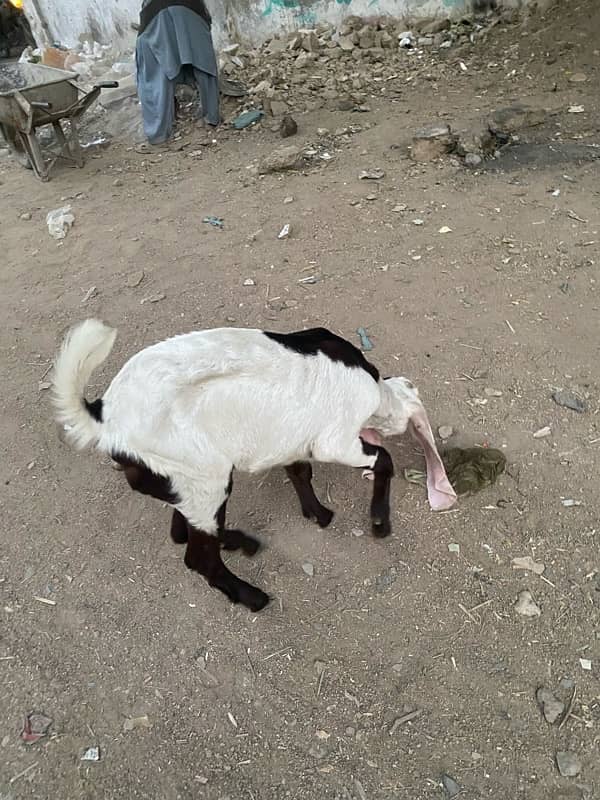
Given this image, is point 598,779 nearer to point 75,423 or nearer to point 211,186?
point 75,423

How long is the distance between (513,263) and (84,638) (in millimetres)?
3796

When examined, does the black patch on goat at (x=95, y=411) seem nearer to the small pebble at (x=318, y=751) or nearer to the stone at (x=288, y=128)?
the small pebble at (x=318, y=751)

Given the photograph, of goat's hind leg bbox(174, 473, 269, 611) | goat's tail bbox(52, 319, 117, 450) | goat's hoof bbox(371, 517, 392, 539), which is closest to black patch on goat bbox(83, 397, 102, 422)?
goat's tail bbox(52, 319, 117, 450)

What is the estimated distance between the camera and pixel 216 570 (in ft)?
8.67

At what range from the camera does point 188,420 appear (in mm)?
2195

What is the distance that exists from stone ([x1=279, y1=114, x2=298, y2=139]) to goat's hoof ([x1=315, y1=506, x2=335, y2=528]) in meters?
5.36

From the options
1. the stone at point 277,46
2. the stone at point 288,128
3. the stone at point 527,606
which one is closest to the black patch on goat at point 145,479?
the stone at point 527,606

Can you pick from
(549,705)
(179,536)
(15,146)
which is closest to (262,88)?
(15,146)

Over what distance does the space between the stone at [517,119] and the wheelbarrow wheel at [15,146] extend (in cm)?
537

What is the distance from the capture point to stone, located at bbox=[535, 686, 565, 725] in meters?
2.30

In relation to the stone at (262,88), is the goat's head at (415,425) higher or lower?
lower

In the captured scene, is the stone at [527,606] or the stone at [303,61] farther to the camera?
the stone at [303,61]

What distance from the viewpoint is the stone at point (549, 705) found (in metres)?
2.30

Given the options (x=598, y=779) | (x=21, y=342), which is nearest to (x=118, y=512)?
(x=21, y=342)
